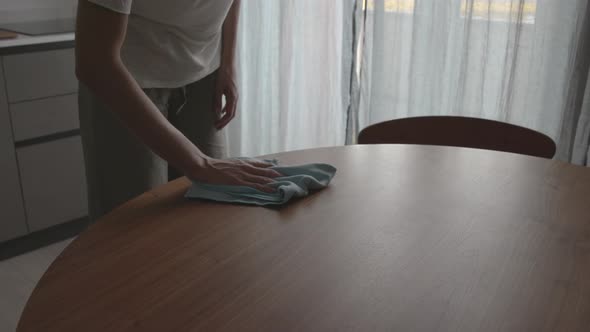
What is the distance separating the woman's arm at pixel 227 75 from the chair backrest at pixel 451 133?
1.29 feet

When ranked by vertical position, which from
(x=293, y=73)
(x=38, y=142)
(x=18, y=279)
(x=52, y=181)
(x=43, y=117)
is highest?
(x=293, y=73)

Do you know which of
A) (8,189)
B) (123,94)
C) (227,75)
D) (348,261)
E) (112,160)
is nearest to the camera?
(348,261)

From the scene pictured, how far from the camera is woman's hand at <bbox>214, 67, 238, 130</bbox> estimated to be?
5.49 feet

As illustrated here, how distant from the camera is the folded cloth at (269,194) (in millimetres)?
1210

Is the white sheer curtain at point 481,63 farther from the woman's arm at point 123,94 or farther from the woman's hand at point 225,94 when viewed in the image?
the woman's arm at point 123,94

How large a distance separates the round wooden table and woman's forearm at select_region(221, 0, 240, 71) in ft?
1.68

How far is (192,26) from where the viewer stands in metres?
1.53

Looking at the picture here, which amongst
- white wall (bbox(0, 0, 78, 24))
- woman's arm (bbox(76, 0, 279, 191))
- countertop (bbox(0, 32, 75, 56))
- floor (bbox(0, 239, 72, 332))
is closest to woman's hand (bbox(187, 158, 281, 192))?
woman's arm (bbox(76, 0, 279, 191))

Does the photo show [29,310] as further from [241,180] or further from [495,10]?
[495,10]

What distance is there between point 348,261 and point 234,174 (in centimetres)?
36

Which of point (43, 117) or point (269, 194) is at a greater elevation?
point (269, 194)

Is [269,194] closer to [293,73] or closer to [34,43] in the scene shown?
[34,43]

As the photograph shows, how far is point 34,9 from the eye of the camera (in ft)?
10.4

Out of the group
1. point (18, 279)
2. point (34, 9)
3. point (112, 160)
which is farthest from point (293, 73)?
point (112, 160)
